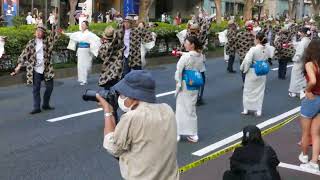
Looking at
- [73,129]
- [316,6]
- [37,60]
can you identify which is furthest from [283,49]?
[316,6]

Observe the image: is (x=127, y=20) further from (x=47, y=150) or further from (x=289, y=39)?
(x=289, y=39)

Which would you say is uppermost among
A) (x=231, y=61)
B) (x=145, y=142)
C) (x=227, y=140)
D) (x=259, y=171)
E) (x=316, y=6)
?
(x=316, y=6)

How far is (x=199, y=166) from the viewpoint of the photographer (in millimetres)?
6496

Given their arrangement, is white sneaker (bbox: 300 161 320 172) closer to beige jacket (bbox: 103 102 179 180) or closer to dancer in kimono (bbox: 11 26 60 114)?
beige jacket (bbox: 103 102 179 180)

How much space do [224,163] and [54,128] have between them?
10.2ft

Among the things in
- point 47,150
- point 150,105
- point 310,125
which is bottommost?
point 47,150

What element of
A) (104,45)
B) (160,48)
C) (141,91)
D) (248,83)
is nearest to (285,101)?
(248,83)

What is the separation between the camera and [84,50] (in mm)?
13438

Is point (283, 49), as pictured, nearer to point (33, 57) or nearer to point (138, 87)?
point (33, 57)

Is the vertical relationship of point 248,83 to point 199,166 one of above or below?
above

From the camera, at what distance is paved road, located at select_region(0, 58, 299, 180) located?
651 centimetres

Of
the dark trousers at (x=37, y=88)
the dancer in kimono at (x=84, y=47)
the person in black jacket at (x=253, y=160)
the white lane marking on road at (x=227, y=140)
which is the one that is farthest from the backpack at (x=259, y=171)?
the dancer in kimono at (x=84, y=47)

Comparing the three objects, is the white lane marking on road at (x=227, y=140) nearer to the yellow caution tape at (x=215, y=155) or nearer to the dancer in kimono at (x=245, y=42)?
the yellow caution tape at (x=215, y=155)

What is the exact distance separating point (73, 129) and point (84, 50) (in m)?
5.12
